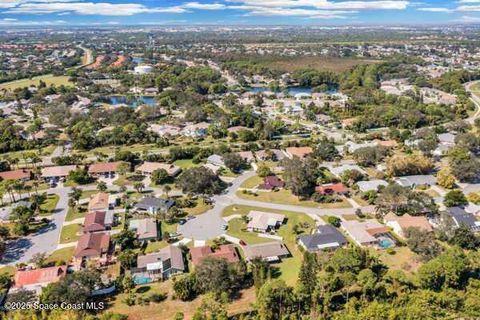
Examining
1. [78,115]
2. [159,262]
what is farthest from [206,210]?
[78,115]

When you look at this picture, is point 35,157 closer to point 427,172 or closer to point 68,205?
point 68,205

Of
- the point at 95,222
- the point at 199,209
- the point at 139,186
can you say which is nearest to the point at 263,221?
the point at 199,209

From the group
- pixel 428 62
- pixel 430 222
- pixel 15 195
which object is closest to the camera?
pixel 430 222

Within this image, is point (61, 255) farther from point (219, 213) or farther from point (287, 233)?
point (287, 233)

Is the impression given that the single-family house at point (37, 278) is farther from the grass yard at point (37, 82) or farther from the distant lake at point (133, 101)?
the grass yard at point (37, 82)

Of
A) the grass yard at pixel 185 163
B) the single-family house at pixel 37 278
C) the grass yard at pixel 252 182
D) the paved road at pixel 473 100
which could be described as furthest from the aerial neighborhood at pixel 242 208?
the paved road at pixel 473 100

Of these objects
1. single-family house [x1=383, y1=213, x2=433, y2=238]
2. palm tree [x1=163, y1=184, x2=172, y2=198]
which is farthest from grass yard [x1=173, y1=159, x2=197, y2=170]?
single-family house [x1=383, y1=213, x2=433, y2=238]
